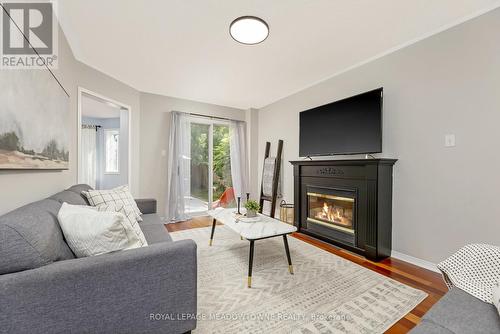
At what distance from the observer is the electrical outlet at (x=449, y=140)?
2.05 m

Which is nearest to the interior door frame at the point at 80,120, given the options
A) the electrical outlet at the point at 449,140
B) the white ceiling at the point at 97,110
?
the white ceiling at the point at 97,110

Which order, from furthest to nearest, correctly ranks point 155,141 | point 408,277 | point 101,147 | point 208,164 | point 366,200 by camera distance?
1. point 101,147
2. point 208,164
3. point 155,141
4. point 366,200
5. point 408,277

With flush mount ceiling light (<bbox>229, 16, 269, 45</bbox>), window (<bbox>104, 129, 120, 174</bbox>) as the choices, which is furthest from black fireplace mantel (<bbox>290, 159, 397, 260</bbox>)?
window (<bbox>104, 129, 120, 174</bbox>)

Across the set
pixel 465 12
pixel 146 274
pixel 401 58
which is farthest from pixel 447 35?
pixel 146 274

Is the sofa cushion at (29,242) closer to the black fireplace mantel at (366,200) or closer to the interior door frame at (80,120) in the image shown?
the interior door frame at (80,120)

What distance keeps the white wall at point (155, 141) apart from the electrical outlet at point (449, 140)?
4.04m

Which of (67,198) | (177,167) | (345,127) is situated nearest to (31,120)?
(67,198)

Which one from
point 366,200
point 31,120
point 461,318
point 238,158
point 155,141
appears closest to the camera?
point 461,318

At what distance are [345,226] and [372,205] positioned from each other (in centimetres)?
52

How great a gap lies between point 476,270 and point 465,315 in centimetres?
34

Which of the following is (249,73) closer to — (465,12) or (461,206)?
(465,12)

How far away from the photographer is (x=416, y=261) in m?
2.27

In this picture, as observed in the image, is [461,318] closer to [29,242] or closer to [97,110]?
[29,242]

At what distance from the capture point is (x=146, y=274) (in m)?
1.07
